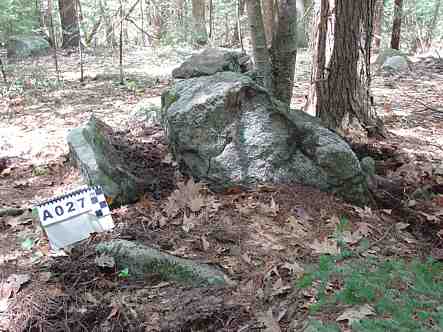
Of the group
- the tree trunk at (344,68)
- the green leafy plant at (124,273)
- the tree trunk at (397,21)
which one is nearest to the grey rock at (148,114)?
the tree trunk at (344,68)

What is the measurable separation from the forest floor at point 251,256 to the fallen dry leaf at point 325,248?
1 cm

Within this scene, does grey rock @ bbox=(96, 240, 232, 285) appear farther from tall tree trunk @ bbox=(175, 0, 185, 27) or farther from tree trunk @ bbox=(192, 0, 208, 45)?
tall tree trunk @ bbox=(175, 0, 185, 27)

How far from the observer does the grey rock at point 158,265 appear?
110 inches

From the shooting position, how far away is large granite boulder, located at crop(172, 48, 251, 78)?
5164 mm

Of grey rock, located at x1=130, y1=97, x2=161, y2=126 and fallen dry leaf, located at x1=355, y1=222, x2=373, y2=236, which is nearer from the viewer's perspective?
fallen dry leaf, located at x1=355, y1=222, x2=373, y2=236

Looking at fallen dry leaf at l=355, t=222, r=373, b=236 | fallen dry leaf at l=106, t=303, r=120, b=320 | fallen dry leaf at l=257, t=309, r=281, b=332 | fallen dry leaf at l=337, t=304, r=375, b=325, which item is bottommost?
fallen dry leaf at l=106, t=303, r=120, b=320

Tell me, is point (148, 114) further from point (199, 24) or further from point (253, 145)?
point (199, 24)

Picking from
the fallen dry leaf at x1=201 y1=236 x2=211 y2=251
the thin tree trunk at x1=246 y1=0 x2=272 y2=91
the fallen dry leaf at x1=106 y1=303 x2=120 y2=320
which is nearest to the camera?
the fallen dry leaf at x1=106 y1=303 x2=120 y2=320

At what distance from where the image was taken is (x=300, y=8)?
9.81 metres

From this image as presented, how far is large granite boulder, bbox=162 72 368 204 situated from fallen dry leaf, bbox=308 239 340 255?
916 millimetres

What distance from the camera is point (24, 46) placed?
1130 centimetres

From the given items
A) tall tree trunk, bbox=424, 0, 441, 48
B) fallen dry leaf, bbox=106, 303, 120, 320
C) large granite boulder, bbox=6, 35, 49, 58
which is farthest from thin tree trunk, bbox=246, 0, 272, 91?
tall tree trunk, bbox=424, 0, 441, 48

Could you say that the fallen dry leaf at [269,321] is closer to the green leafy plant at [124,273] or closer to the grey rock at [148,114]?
the green leafy plant at [124,273]

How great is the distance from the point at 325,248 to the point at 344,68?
9.15ft
